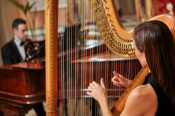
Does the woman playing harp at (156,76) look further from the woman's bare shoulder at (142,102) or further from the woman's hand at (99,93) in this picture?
the woman's hand at (99,93)

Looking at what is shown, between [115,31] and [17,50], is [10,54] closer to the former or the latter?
[17,50]

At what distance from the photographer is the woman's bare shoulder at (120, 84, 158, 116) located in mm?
935

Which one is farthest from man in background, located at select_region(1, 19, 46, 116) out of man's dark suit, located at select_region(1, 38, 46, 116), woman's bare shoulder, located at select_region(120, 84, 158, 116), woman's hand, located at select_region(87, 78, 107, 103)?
woman's bare shoulder, located at select_region(120, 84, 158, 116)

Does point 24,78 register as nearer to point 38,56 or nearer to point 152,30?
point 38,56

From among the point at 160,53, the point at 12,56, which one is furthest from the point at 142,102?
the point at 12,56

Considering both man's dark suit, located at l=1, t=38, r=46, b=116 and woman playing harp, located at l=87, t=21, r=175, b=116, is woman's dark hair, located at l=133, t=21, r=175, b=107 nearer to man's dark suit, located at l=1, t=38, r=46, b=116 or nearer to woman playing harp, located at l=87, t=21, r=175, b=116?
woman playing harp, located at l=87, t=21, r=175, b=116

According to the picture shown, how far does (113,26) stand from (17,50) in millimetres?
2185

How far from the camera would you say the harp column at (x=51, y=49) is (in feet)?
3.94

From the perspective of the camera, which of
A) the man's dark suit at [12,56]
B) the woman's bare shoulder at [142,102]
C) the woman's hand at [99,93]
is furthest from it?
the man's dark suit at [12,56]

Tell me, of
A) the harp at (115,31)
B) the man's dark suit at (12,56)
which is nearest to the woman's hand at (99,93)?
the harp at (115,31)

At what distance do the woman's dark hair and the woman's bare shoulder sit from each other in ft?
0.25

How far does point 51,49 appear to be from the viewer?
1222 millimetres

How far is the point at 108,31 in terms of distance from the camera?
1257 mm

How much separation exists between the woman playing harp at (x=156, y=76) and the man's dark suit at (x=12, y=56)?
195 cm
